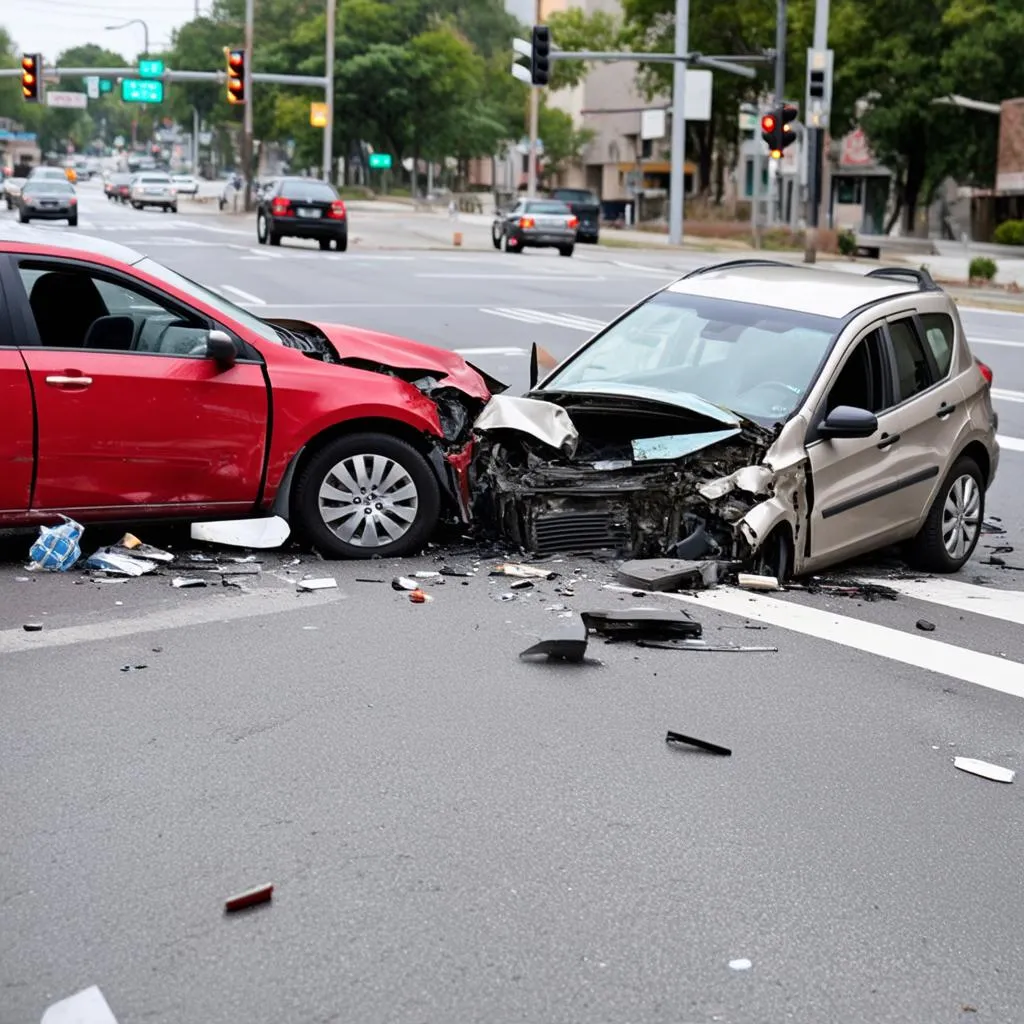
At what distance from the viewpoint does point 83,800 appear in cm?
521

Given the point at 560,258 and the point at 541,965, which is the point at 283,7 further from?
the point at 541,965

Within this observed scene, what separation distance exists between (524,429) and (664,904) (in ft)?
14.7

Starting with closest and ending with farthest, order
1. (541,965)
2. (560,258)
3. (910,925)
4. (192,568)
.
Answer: (541,965), (910,925), (192,568), (560,258)

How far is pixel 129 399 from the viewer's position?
8.37 meters

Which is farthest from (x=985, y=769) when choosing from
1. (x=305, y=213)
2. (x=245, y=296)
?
(x=305, y=213)

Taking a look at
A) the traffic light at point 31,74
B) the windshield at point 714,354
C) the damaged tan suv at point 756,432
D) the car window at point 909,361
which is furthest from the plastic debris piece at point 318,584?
the traffic light at point 31,74

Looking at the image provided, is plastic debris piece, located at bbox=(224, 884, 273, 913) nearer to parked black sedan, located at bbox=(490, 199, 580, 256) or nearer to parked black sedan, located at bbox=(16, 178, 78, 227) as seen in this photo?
parked black sedan, located at bbox=(490, 199, 580, 256)

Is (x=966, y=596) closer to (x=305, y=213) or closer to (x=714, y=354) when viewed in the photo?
(x=714, y=354)

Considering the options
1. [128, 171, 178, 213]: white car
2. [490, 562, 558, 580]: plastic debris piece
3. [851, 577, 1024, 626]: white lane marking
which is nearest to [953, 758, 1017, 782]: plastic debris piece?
[851, 577, 1024, 626]: white lane marking

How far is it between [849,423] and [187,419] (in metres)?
3.22

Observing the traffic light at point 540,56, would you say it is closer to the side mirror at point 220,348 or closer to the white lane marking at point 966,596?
the white lane marking at point 966,596

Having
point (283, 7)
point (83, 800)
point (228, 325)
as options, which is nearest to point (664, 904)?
point (83, 800)

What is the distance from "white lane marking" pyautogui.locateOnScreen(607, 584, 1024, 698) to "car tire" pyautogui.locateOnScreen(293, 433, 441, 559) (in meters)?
1.16

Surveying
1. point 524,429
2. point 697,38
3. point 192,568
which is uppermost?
point 697,38
